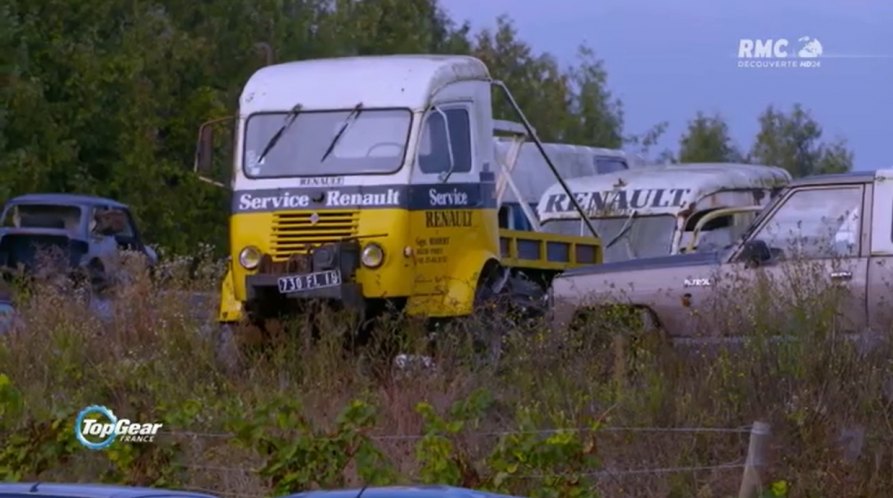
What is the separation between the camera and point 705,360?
39.1 ft

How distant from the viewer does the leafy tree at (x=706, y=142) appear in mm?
60250

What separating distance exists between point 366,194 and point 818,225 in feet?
13.1

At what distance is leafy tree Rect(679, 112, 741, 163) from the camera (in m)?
60.2

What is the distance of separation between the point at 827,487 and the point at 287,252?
19.2 ft

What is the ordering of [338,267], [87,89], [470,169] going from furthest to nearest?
[87,89]
[470,169]
[338,267]

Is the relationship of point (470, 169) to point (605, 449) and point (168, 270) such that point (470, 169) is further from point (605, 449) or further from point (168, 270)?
point (605, 449)

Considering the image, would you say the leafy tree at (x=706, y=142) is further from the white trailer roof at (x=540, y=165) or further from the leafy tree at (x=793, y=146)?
the white trailer roof at (x=540, y=165)

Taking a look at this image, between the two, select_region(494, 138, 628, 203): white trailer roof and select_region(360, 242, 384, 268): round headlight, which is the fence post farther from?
select_region(494, 138, 628, 203): white trailer roof

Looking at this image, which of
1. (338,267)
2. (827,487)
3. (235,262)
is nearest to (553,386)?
(827,487)

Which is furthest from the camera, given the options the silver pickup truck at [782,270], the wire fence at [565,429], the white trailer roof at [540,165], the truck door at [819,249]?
the white trailer roof at [540,165]

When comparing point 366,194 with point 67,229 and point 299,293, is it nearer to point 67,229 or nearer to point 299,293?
point 299,293

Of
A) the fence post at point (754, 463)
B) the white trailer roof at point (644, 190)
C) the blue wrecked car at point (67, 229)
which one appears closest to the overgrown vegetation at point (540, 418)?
the fence post at point (754, 463)

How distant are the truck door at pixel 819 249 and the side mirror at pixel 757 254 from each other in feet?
0.17

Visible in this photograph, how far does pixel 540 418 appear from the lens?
11.3m
